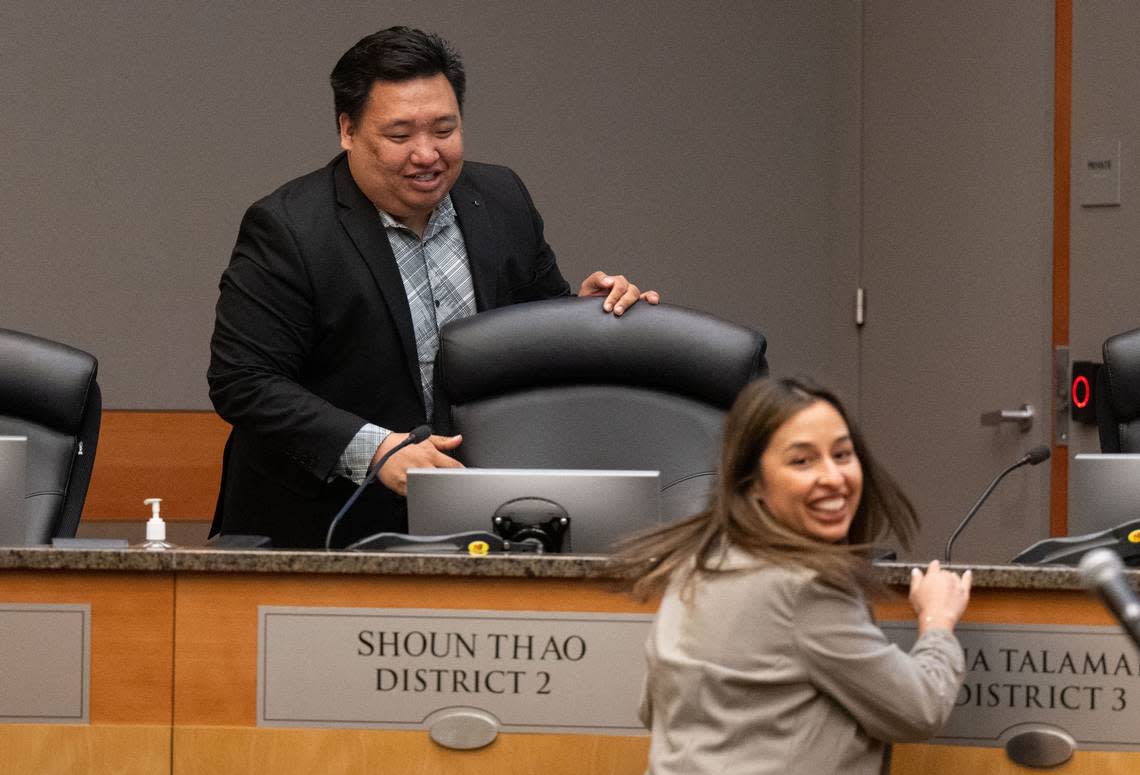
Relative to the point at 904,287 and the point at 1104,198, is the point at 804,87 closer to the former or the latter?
the point at 904,287

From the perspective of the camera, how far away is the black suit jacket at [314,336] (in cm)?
294

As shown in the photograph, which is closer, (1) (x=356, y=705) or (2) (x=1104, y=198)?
(1) (x=356, y=705)

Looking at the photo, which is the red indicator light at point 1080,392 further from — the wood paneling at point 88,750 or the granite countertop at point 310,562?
the wood paneling at point 88,750

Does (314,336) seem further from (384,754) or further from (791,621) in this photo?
(791,621)

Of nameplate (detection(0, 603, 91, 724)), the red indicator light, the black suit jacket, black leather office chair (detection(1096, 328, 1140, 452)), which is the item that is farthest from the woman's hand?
the red indicator light

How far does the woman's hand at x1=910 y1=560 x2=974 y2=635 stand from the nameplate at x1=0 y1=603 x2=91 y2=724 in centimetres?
99

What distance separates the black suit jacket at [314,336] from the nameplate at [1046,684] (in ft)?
4.26

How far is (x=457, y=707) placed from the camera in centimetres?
198

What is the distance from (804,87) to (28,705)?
350 centimetres

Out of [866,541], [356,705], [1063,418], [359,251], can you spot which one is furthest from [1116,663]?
[1063,418]

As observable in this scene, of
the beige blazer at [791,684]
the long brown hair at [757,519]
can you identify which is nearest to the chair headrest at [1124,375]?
the long brown hair at [757,519]

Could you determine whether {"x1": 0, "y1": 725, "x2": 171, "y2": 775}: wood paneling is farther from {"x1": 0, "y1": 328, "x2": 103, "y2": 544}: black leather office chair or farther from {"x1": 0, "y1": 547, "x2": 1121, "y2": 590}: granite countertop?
{"x1": 0, "y1": 328, "x2": 103, "y2": 544}: black leather office chair

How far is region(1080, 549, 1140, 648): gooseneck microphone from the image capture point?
33.9 inches

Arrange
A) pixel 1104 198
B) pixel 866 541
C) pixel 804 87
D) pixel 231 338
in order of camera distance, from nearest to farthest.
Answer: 1. pixel 866 541
2. pixel 231 338
3. pixel 1104 198
4. pixel 804 87
